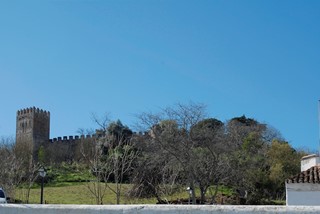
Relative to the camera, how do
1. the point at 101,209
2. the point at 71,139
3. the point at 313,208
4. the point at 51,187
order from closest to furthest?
the point at 313,208, the point at 101,209, the point at 51,187, the point at 71,139

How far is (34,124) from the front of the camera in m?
89.7

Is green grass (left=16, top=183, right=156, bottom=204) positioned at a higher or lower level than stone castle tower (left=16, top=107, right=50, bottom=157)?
lower

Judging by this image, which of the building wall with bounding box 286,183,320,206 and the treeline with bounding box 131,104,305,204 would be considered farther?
the treeline with bounding box 131,104,305,204

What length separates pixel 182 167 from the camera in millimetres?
34562

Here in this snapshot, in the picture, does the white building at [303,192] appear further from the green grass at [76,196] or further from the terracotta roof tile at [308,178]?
the green grass at [76,196]

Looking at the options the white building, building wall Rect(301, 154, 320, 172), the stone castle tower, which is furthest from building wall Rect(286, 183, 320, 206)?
the stone castle tower

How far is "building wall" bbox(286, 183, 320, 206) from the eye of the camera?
19359mm

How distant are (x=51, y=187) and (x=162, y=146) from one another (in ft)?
59.0

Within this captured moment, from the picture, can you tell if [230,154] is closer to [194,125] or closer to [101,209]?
[194,125]

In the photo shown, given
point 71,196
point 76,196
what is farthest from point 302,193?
point 71,196

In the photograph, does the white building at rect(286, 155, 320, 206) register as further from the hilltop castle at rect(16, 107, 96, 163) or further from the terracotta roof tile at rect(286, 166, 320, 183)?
the hilltop castle at rect(16, 107, 96, 163)

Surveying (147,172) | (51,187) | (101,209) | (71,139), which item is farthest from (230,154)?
(71,139)

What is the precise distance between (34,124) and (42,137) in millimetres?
2680

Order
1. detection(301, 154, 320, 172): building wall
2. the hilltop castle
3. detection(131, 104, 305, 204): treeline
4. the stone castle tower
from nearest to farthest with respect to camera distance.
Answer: detection(301, 154, 320, 172): building wall, detection(131, 104, 305, 204): treeline, the hilltop castle, the stone castle tower
